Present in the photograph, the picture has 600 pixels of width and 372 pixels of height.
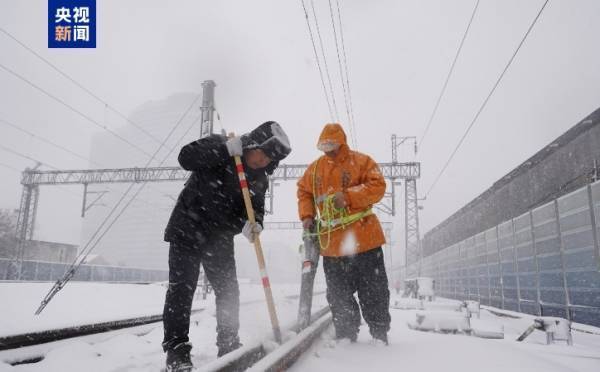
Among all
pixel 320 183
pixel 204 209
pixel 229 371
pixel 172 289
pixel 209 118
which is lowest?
A: pixel 229 371

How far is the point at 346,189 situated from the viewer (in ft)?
10.2

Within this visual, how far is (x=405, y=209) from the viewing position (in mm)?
24312

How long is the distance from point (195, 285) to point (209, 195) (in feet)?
1.88

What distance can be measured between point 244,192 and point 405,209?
22.7 m

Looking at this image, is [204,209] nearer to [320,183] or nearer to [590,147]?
[320,183]

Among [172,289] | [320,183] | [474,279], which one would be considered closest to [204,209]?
[172,289]

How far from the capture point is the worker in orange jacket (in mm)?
3023

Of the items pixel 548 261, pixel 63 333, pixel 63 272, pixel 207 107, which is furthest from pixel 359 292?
pixel 63 272

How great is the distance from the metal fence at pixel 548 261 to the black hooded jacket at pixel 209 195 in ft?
22.1

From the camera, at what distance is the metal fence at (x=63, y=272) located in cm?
2255

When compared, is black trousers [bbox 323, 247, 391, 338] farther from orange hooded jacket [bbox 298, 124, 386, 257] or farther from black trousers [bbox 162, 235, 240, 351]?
black trousers [bbox 162, 235, 240, 351]

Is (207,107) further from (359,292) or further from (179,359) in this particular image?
(179,359)

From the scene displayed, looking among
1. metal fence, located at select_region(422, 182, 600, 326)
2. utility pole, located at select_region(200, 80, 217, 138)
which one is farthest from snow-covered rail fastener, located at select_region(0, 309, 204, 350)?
utility pole, located at select_region(200, 80, 217, 138)

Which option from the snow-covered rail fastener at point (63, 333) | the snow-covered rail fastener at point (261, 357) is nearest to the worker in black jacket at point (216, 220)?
the snow-covered rail fastener at point (261, 357)
